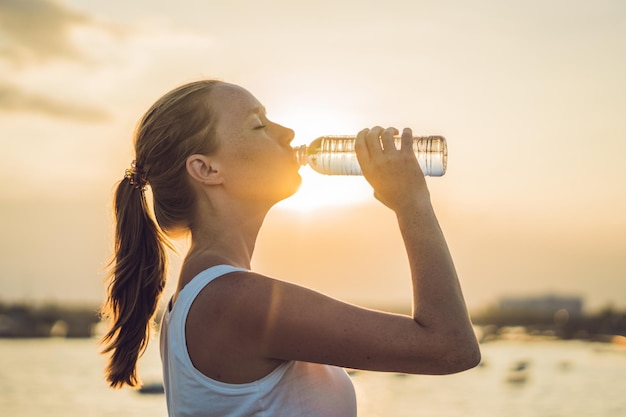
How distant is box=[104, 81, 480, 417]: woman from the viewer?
2.02 meters

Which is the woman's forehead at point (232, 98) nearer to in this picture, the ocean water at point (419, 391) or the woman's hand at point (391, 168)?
the woman's hand at point (391, 168)

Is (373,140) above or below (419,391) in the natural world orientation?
above

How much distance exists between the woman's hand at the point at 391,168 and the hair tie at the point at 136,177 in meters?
0.74

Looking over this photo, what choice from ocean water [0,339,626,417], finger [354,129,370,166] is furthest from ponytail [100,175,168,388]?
ocean water [0,339,626,417]

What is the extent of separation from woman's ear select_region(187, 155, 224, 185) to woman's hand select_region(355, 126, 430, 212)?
1.41 ft

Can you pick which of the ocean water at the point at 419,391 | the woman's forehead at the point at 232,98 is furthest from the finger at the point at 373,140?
the ocean water at the point at 419,391

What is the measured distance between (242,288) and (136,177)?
0.78 m

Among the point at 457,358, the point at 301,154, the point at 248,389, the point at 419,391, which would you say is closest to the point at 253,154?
the point at 301,154

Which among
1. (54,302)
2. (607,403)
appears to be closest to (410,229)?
(607,403)

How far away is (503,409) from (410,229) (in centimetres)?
4653

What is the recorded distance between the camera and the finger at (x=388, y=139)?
2.27 m

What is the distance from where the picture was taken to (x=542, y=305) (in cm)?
13650

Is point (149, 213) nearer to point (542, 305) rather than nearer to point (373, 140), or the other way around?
point (373, 140)

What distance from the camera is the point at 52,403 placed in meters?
44.0
